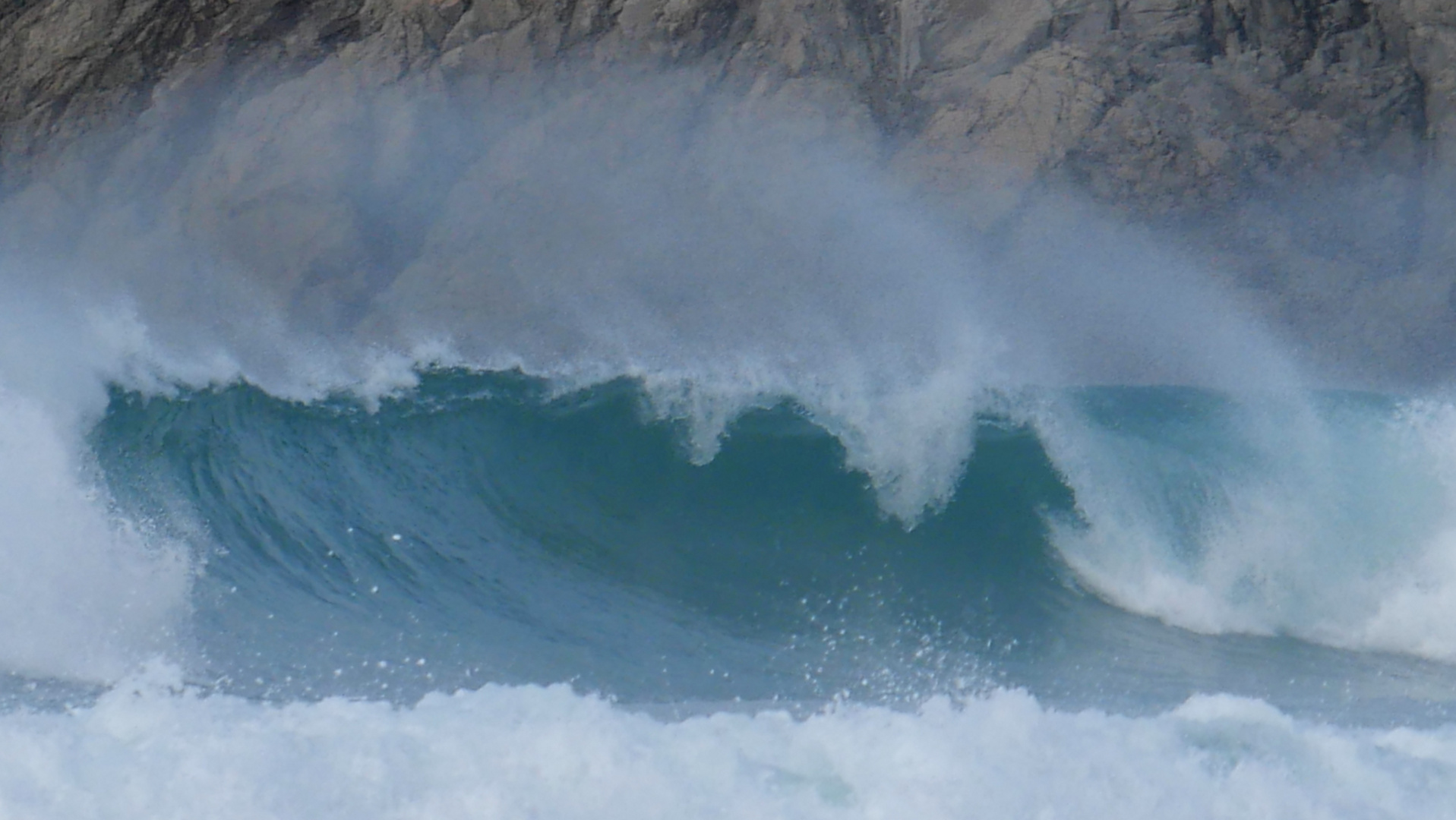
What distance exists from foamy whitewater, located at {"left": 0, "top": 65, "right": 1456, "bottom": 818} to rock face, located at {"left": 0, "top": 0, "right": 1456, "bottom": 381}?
0.50 ft

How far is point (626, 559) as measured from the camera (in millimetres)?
6672

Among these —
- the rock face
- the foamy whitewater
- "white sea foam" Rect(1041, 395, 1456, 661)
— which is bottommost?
"white sea foam" Rect(1041, 395, 1456, 661)

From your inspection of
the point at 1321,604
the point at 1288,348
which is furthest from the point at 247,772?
the point at 1288,348

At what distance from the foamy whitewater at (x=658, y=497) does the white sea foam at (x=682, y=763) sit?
0.7 inches

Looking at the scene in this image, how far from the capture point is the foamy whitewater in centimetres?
425

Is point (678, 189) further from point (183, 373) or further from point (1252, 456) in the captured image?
point (1252, 456)

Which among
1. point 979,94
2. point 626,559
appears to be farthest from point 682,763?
point 979,94

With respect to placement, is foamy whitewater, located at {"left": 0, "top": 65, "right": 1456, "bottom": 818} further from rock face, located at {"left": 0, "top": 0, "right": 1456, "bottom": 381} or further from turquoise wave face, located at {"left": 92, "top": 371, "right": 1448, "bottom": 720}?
rock face, located at {"left": 0, "top": 0, "right": 1456, "bottom": 381}

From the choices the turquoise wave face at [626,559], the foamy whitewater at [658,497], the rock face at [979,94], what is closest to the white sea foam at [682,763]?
the foamy whitewater at [658,497]

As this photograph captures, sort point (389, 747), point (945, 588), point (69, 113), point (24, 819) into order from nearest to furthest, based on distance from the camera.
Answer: point (24, 819) → point (389, 747) → point (945, 588) → point (69, 113)

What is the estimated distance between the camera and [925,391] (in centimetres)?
764

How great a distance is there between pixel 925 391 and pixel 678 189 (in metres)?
2.66

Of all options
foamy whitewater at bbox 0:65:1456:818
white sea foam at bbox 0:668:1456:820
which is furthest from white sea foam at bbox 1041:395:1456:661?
white sea foam at bbox 0:668:1456:820

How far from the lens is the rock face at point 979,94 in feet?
28.5
